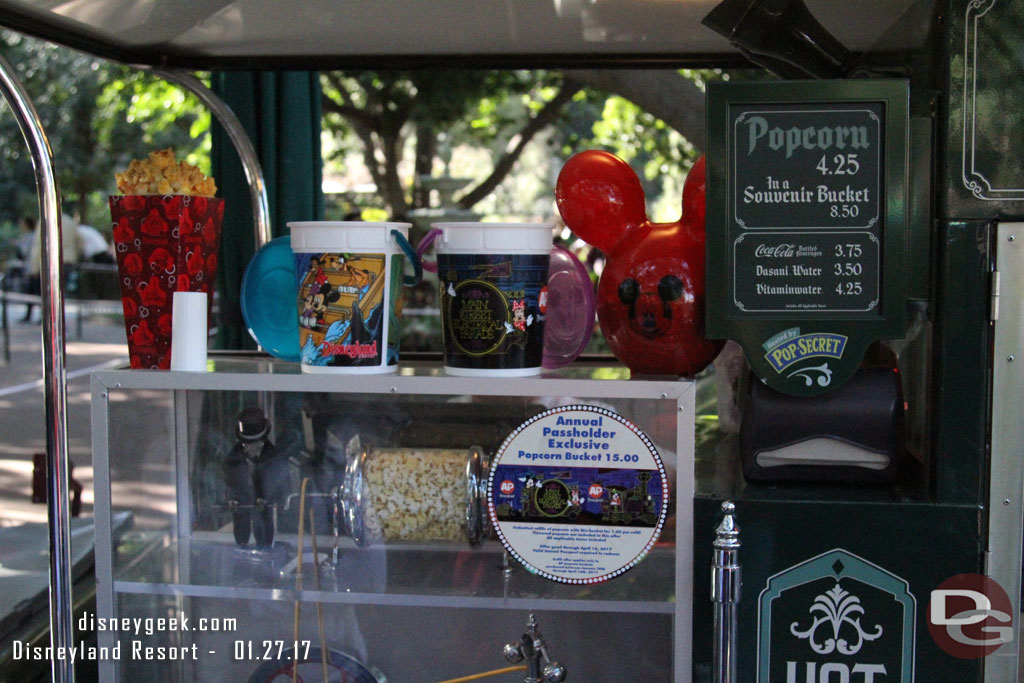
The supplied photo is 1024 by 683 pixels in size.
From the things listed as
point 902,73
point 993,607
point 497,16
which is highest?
point 497,16

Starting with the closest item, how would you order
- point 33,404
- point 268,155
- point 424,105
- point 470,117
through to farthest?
point 268,155 < point 424,105 < point 470,117 < point 33,404

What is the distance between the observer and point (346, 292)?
148 cm

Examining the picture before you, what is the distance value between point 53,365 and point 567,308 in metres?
0.77

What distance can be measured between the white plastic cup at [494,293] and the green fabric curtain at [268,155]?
1508 millimetres

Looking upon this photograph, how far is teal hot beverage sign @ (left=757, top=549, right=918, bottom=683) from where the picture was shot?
4.70 feet

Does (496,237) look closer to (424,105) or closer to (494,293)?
(494,293)

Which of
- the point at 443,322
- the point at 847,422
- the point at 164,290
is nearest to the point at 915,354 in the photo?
the point at 847,422

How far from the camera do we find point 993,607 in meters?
1.43

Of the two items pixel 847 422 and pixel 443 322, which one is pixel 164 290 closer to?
pixel 443 322

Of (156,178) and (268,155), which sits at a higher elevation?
(268,155)

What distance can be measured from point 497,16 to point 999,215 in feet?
3.08

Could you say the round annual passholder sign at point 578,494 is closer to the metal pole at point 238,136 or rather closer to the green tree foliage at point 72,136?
the metal pole at point 238,136

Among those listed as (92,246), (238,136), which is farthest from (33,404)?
(238,136)

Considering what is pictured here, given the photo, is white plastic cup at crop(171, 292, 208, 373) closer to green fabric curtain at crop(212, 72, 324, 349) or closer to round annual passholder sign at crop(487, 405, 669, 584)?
round annual passholder sign at crop(487, 405, 669, 584)
